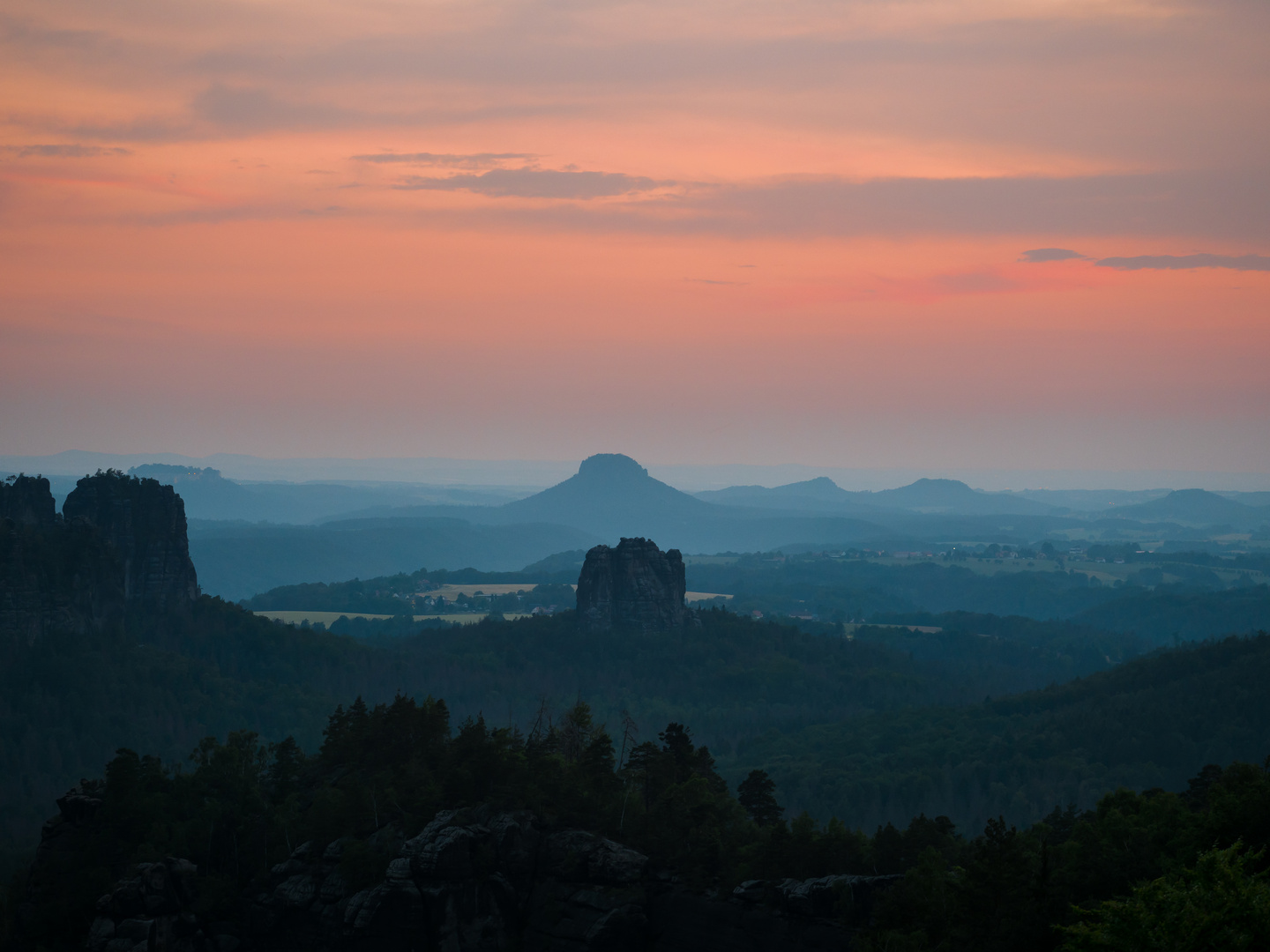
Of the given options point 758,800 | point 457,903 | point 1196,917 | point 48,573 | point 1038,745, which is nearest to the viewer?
point 1196,917

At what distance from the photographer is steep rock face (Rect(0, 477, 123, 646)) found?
165500mm

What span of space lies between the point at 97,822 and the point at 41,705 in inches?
3097

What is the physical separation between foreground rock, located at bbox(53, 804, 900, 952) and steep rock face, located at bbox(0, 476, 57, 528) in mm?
123528

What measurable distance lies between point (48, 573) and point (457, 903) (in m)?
122

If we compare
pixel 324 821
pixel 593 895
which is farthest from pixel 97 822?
pixel 593 895

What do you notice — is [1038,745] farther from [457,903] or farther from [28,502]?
[28,502]

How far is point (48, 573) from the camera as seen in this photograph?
172625 millimetres

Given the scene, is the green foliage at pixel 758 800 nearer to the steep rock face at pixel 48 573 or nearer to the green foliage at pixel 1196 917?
the green foliage at pixel 1196 917

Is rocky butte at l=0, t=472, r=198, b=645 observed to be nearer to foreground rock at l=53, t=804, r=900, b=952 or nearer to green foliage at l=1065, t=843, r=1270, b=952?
foreground rock at l=53, t=804, r=900, b=952

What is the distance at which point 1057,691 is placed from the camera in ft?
591

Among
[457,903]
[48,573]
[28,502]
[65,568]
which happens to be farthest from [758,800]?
[28,502]

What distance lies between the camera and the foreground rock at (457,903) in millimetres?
70938

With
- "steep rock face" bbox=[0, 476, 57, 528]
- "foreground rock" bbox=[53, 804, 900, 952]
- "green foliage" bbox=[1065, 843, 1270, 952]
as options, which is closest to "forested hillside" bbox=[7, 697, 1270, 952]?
"foreground rock" bbox=[53, 804, 900, 952]

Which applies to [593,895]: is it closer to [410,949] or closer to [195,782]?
[410,949]
